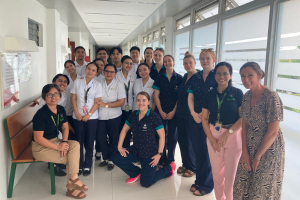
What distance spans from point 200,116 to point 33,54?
10.8 ft

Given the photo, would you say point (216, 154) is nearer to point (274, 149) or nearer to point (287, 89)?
point (274, 149)

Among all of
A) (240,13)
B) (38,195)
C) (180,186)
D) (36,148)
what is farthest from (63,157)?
(240,13)

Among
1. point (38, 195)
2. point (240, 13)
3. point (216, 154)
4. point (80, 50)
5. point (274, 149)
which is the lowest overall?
point (38, 195)

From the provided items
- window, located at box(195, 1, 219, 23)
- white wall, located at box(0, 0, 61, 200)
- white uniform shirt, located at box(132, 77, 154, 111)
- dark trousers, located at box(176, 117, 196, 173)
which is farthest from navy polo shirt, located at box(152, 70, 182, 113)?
window, located at box(195, 1, 219, 23)

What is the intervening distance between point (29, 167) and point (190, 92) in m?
2.83

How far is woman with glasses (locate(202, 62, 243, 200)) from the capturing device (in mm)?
2227

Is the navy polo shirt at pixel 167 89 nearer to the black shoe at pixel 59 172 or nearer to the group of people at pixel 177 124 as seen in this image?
the group of people at pixel 177 124

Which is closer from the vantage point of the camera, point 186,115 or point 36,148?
point 36,148

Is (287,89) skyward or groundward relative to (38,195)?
skyward

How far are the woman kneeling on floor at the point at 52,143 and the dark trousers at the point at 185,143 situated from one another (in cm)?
144

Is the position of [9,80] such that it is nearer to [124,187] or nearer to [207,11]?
[124,187]

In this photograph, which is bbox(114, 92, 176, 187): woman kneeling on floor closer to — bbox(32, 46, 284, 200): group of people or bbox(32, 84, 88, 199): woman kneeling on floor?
bbox(32, 46, 284, 200): group of people

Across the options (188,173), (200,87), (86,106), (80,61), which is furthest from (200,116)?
(80,61)

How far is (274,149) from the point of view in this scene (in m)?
1.82
